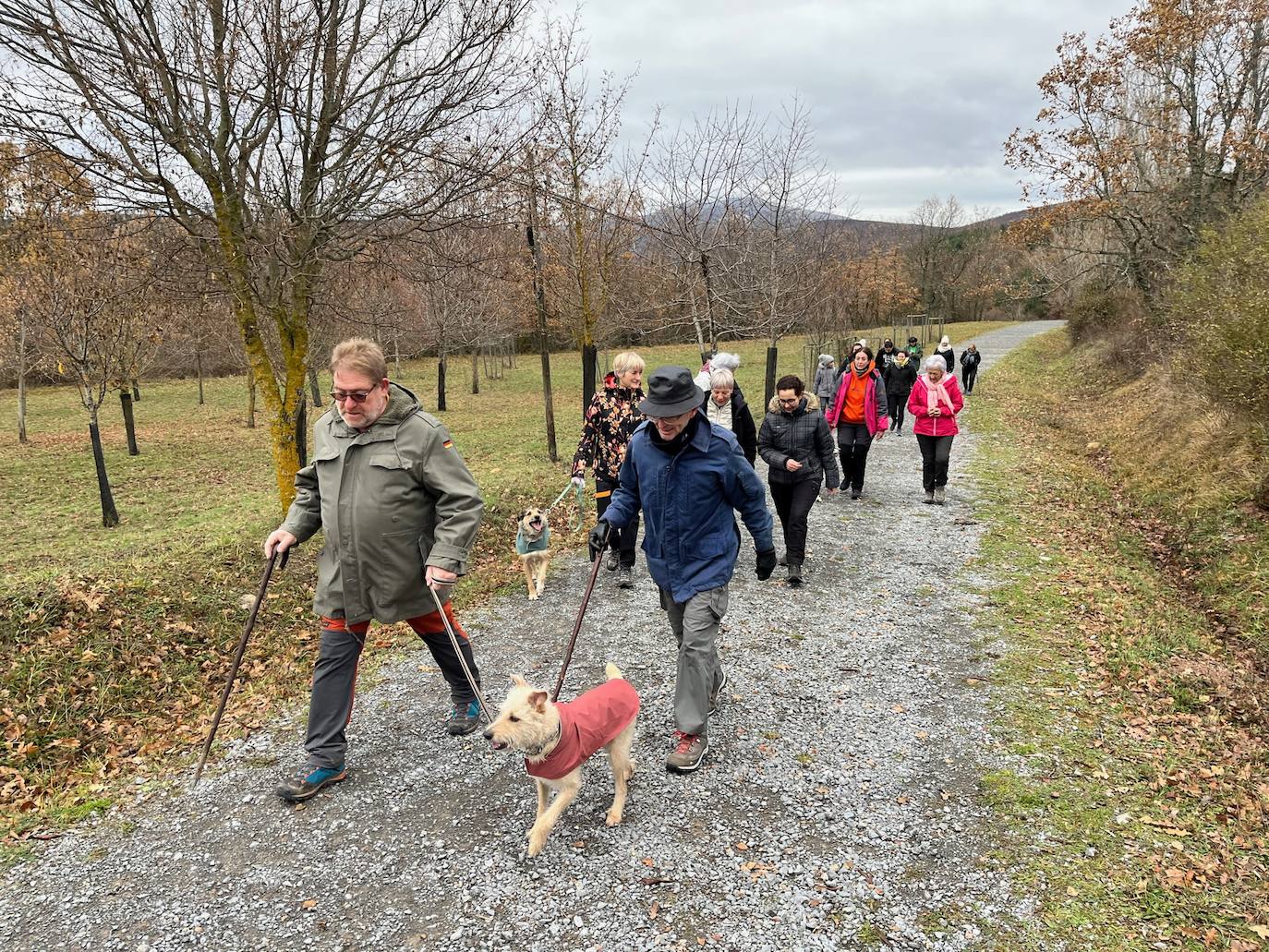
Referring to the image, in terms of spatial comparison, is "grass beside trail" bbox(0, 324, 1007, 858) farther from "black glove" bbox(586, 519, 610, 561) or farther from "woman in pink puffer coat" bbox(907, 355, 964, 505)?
"woman in pink puffer coat" bbox(907, 355, 964, 505)

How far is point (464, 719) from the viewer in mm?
4770

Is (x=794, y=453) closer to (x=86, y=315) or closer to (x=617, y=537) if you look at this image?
(x=617, y=537)

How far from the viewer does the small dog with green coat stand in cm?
721

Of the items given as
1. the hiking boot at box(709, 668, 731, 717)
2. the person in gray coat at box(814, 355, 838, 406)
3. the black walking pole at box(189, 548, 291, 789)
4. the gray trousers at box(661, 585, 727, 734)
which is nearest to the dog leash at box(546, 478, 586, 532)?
the hiking boot at box(709, 668, 731, 717)

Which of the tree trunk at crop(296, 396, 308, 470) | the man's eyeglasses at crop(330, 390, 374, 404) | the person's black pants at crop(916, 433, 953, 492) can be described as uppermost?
the man's eyeglasses at crop(330, 390, 374, 404)

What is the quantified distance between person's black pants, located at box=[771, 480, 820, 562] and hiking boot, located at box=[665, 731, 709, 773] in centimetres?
339

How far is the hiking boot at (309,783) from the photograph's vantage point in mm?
4070

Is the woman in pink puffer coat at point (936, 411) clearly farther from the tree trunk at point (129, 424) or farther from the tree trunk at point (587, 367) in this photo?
the tree trunk at point (129, 424)

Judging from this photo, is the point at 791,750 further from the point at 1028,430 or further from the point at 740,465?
the point at 1028,430

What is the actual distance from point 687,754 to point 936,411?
710 centimetres

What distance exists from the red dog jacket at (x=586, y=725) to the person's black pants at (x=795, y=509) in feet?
13.0

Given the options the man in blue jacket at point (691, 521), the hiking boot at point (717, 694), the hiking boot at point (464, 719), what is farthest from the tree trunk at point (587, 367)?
the man in blue jacket at point (691, 521)

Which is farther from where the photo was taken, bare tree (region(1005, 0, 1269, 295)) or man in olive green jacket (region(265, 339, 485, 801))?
bare tree (region(1005, 0, 1269, 295))

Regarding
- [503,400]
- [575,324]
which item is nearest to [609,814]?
[575,324]
